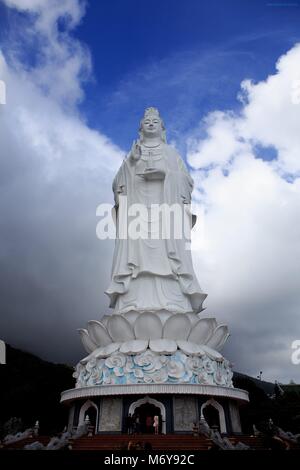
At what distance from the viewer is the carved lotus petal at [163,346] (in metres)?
12.0

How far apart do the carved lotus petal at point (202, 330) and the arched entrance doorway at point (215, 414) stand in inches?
70.1

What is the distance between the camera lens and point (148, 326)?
12.6 metres

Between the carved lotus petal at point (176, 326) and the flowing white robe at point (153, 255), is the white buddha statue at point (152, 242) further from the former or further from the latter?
the carved lotus petal at point (176, 326)

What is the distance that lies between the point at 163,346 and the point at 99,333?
2183mm

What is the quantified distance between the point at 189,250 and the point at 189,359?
4610mm

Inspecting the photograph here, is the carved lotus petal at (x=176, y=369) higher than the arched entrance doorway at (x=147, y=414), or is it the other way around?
the carved lotus petal at (x=176, y=369)

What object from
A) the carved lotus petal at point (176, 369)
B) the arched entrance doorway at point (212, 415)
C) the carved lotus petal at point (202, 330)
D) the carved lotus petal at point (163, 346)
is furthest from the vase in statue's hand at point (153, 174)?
the arched entrance doorway at point (212, 415)

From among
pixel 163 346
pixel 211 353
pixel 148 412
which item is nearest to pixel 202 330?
pixel 211 353

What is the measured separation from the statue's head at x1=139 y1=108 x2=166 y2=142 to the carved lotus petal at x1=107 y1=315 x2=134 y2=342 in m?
7.60

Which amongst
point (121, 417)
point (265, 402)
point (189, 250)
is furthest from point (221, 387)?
point (265, 402)

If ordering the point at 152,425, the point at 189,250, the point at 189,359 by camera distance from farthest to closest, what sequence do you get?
1. the point at 189,250
2. the point at 189,359
3. the point at 152,425

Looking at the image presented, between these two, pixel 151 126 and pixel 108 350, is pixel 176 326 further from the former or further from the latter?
pixel 151 126

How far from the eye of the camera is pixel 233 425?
40.8ft
